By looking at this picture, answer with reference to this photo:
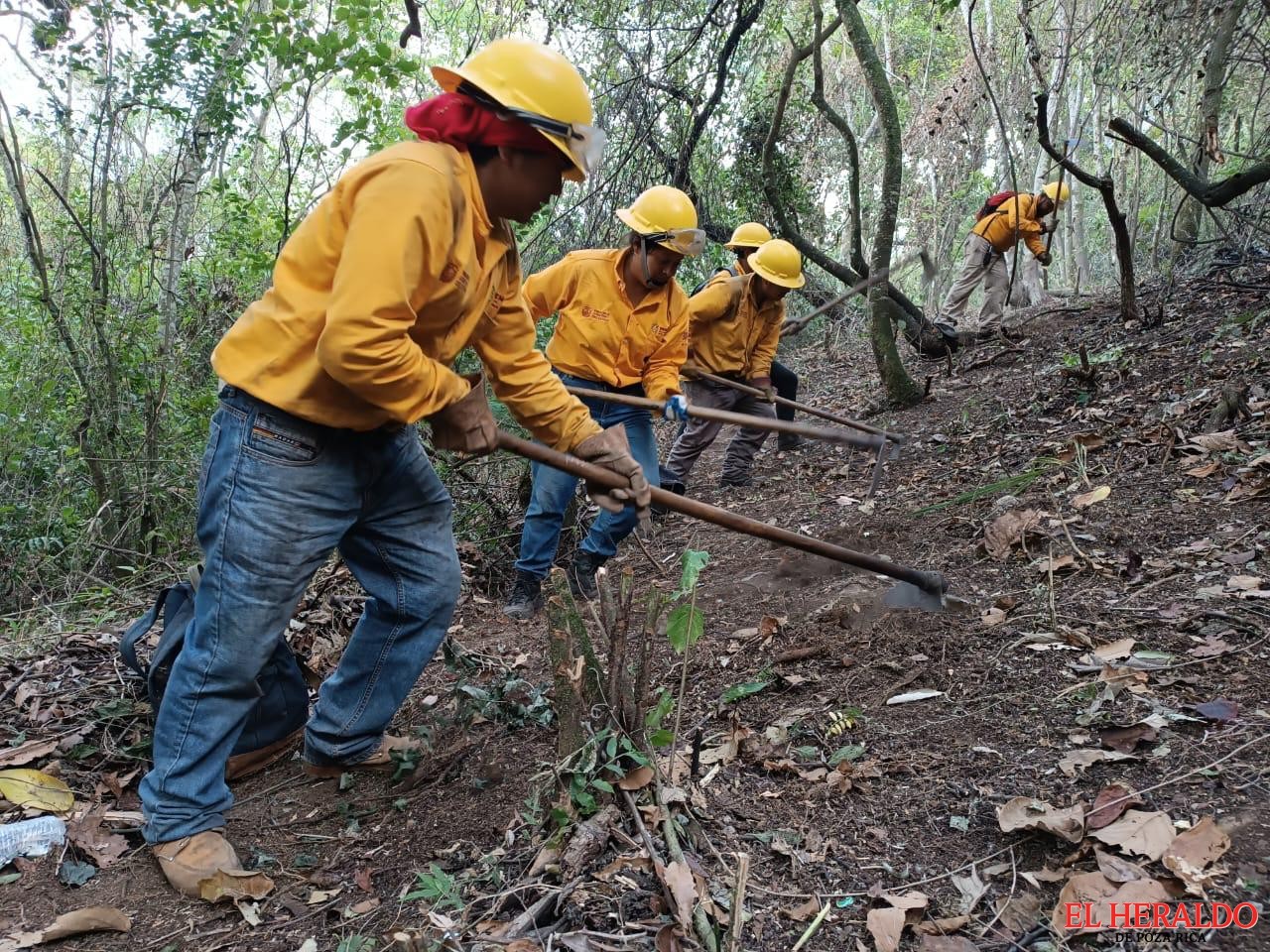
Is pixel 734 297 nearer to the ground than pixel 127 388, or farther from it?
farther from it

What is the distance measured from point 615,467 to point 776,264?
364 centimetres

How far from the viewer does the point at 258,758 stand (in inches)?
112

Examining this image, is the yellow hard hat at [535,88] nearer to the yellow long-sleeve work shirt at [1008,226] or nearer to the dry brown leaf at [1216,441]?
the dry brown leaf at [1216,441]

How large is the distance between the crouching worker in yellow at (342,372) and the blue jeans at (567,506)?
1.79 m

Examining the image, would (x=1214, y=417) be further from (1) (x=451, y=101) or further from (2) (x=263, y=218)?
(2) (x=263, y=218)

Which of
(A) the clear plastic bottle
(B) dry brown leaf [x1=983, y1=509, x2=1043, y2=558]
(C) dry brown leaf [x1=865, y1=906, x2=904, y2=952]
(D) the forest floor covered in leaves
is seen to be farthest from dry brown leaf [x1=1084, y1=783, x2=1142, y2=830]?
(A) the clear plastic bottle

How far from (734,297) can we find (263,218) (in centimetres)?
462

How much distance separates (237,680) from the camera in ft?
7.48

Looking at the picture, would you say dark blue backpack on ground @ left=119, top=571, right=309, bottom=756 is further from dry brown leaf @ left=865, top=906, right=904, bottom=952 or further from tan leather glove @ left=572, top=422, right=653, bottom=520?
dry brown leaf @ left=865, top=906, right=904, bottom=952

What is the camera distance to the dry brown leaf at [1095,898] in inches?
65.8

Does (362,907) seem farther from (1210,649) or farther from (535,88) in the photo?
(1210,649)

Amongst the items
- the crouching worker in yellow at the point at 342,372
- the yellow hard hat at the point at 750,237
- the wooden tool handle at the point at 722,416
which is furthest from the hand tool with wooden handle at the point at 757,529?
the yellow hard hat at the point at 750,237

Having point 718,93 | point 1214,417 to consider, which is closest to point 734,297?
point 718,93

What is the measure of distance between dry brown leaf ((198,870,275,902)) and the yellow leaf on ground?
2.36 feet
